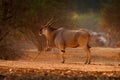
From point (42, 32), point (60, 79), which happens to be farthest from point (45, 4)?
point (60, 79)

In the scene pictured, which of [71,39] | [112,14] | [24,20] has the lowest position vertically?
[71,39]

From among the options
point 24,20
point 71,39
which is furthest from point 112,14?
point 71,39

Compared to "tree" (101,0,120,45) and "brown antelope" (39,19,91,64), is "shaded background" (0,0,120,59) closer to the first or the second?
"brown antelope" (39,19,91,64)

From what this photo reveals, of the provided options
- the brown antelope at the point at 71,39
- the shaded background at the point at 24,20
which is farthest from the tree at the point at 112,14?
the brown antelope at the point at 71,39

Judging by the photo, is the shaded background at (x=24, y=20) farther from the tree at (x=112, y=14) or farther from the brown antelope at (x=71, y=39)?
the tree at (x=112, y=14)

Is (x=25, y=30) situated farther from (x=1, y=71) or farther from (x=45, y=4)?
(x=1, y=71)

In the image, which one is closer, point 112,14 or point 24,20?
point 24,20

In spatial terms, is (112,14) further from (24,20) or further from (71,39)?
(71,39)

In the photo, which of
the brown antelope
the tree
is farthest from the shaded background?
the tree

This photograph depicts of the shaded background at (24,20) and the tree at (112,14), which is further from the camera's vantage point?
the tree at (112,14)

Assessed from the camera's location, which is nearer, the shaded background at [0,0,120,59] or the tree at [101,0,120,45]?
the shaded background at [0,0,120,59]

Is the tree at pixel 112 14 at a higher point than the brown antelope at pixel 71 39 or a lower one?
higher

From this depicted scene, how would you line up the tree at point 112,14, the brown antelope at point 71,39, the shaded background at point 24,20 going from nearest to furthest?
1. the brown antelope at point 71,39
2. the shaded background at point 24,20
3. the tree at point 112,14

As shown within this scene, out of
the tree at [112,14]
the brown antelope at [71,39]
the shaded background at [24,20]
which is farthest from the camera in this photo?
the tree at [112,14]
